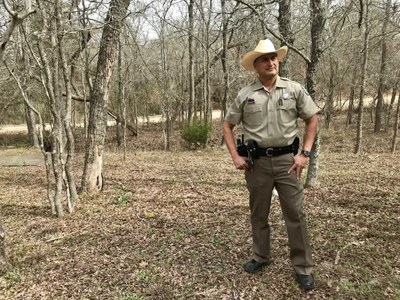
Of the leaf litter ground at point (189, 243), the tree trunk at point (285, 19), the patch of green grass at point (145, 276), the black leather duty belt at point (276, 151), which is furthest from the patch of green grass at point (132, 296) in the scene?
the tree trunk at point (285, 19)

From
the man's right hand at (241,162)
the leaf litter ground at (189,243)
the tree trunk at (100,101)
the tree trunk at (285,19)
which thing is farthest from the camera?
the tree trunk at (100,101)

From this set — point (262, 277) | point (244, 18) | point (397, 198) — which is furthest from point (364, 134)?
point (262, 277)

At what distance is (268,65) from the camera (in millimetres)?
3059

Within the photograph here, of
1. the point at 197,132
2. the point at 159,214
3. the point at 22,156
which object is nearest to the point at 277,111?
the point at 159,214

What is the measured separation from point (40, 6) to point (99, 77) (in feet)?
6.17

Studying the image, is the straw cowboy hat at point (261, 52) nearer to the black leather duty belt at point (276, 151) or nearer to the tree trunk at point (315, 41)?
the black leather duty belt at point (276, 151)

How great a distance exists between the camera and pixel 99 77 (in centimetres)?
666

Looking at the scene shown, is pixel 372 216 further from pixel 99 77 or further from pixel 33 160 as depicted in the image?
pixel 33 160

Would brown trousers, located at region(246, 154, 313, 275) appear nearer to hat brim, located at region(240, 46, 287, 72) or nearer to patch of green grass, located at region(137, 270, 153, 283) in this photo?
hat brim, located at region(240, 46, 287, 72)

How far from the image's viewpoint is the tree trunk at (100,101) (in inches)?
257

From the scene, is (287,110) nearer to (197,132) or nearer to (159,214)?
(159,214)

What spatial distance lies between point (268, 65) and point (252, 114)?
17.5 inches

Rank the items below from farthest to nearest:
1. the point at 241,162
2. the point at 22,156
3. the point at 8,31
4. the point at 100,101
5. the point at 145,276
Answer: the point at 22,156, the point at 100,101, the point at 145,276, the point at 8,31, the point at 241,162

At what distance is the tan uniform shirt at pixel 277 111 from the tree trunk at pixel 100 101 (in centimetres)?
419
